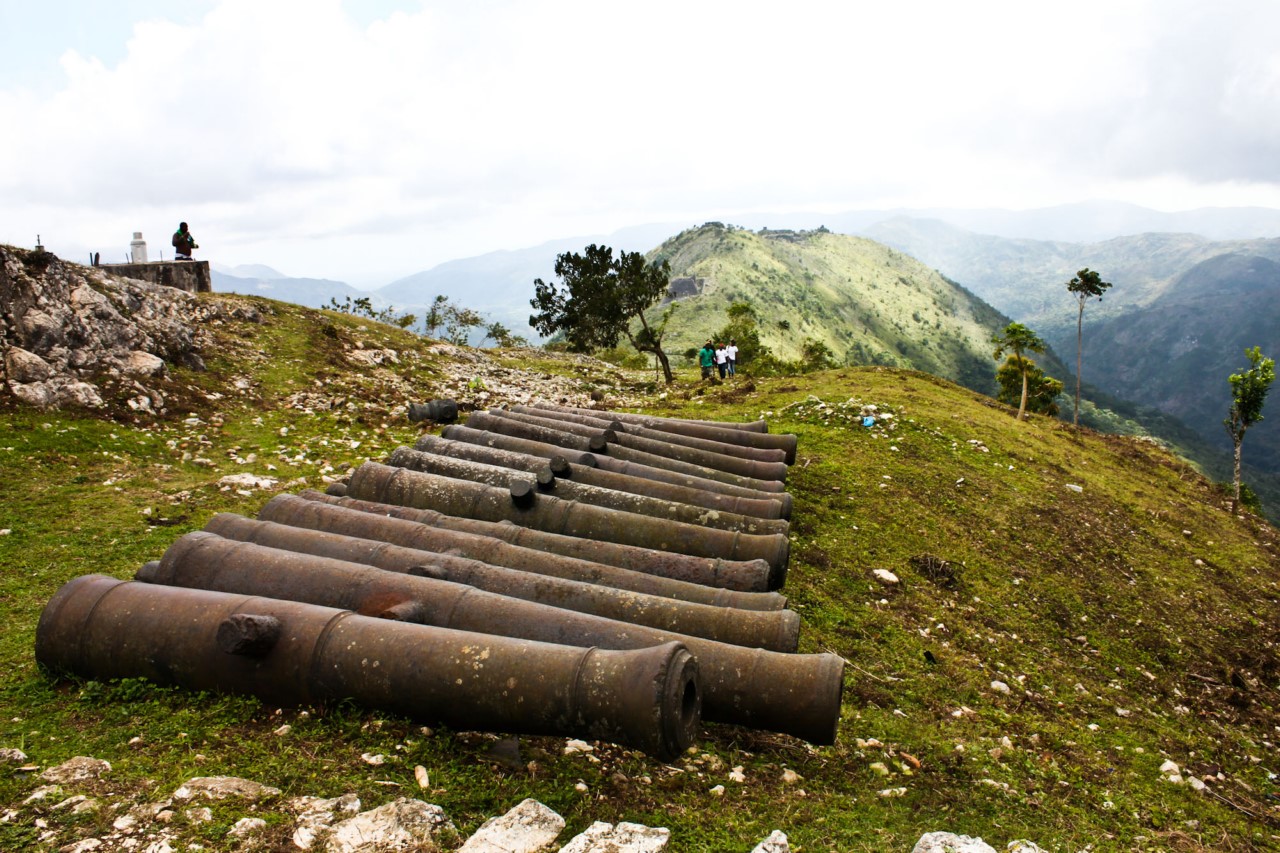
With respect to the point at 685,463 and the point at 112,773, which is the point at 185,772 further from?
the point at 685,463

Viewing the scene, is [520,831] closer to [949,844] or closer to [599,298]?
[949,844]

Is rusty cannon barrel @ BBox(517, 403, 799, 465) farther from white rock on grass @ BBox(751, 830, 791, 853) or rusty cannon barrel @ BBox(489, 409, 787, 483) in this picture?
white rock on grass @ BBox(751, 830, 791, 853)

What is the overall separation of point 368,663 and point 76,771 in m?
1.64

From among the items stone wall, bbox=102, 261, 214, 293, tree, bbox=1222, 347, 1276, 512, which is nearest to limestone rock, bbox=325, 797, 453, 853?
stone wall, bbox=102, 261, 214, 293

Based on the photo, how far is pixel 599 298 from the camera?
90.9ft

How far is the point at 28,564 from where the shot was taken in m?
7.80

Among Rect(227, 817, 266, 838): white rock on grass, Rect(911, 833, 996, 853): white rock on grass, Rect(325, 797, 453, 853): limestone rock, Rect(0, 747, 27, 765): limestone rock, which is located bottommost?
Rect(911, 833, 996, 853): white rock on grass

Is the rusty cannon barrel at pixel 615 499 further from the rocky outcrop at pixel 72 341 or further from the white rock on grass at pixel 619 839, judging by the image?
the rocky outcrop at pixel 72 341

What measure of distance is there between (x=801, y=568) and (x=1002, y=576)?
11.7 ft

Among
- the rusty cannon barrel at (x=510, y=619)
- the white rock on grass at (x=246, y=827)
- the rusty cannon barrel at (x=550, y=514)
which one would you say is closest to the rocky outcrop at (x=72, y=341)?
the rusty cannon barrel at (x=550, y=514)

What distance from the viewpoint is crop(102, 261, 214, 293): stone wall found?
20766mm

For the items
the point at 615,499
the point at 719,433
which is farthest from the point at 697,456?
the point at 615,499

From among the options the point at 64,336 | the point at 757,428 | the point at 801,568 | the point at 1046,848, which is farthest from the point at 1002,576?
the point at 64,336

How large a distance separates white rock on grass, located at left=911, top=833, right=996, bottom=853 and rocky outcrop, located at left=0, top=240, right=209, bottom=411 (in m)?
14.6
